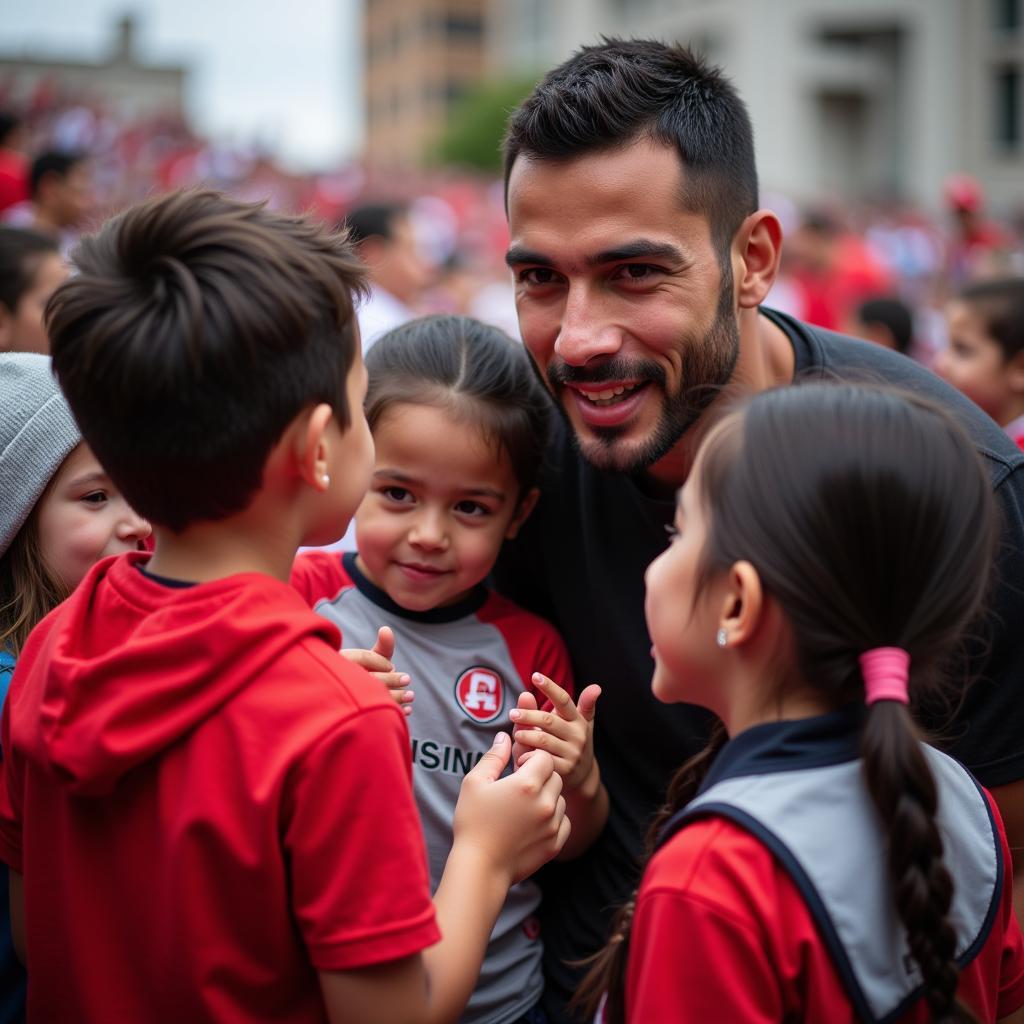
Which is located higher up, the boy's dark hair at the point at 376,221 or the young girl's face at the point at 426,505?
the boy's dark hair at the point at 376,221

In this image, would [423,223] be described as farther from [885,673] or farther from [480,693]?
[885,673]

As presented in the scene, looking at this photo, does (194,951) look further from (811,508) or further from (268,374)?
(811,508)

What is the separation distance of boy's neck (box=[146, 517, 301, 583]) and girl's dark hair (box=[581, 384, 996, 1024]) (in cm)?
61

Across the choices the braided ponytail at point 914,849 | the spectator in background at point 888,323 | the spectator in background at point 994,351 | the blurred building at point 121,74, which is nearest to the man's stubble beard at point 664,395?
the braided ponytail at point 914,849

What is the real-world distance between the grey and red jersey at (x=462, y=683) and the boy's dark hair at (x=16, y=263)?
6.45ft

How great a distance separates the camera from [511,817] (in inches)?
64.6

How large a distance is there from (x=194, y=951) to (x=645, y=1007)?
0.56m

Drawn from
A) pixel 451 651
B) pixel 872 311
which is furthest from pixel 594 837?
pixel 872 311

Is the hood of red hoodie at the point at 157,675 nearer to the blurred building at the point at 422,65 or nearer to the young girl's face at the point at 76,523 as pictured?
the young girl's face at the point at 76,523

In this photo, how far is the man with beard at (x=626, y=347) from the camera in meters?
2.26

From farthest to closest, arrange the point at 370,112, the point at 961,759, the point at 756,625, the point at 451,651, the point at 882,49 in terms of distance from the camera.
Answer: the point at 370,112, the point at 882,49, the point at 451,651, the point at 961,759, the point at 756,625

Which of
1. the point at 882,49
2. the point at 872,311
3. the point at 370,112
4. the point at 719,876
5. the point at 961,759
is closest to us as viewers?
the point at 719,876

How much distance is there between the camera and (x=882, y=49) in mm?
46438

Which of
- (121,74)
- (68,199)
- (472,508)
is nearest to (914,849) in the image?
(472,508)
